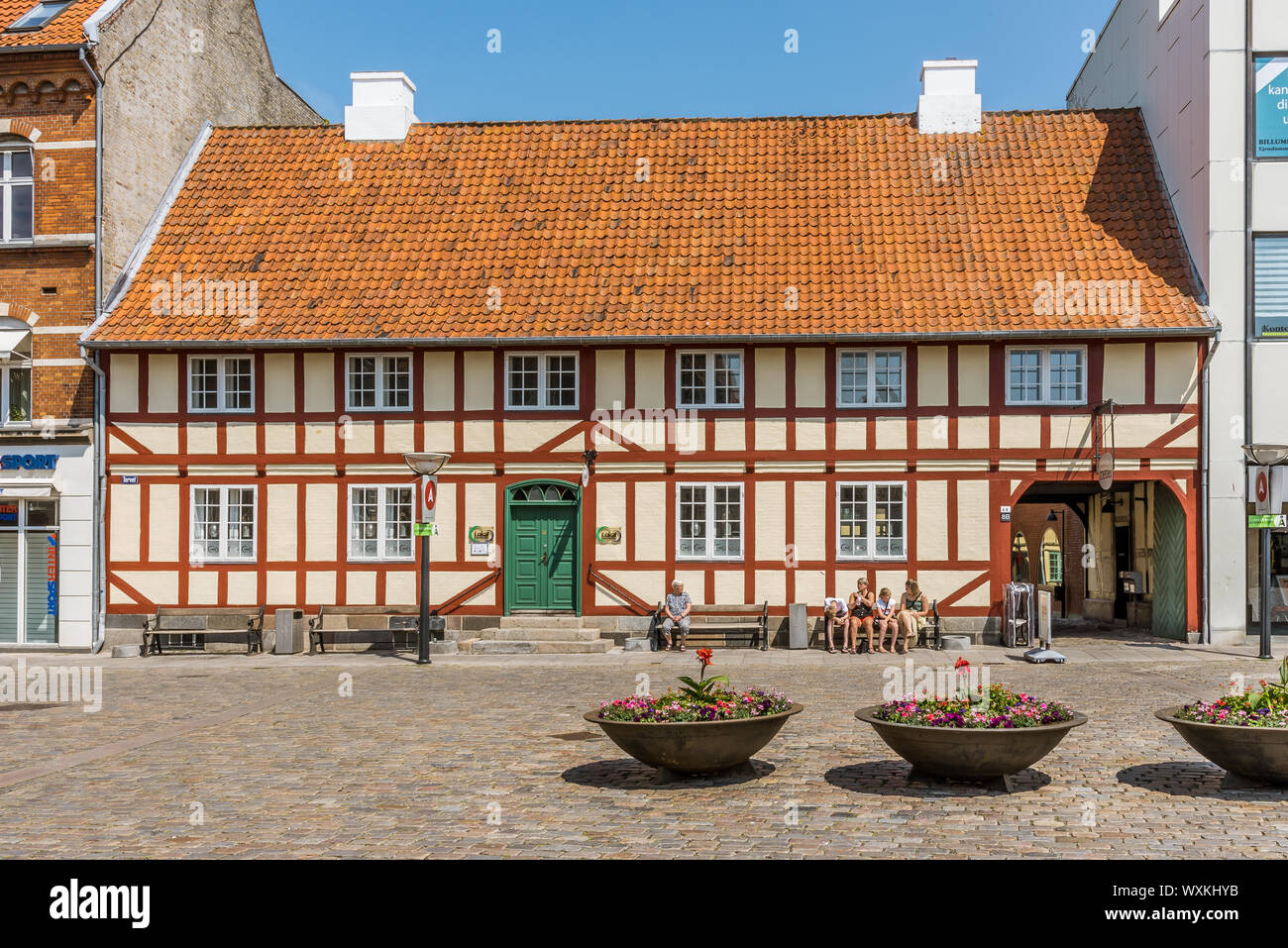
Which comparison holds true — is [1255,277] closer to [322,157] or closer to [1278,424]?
[1278,424]

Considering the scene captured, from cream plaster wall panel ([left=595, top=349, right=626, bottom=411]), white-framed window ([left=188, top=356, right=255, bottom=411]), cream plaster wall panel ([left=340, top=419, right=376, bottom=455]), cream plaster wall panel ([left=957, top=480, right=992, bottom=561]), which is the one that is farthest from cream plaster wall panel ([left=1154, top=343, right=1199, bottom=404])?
white-framed window ([left=188, top=356, right=255, bottom=411])

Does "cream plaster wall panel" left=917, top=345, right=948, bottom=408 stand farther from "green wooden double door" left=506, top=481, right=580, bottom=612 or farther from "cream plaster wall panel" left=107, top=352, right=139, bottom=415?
"cream plaster wall panel" left=107, top=352, right=139, bottom=415

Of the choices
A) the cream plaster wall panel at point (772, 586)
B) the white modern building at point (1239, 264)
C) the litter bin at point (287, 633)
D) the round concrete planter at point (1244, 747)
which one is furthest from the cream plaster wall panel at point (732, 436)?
the round concrete planter at point (1244, 747)

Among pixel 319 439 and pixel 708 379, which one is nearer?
pixel 708 379

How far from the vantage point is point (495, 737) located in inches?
517

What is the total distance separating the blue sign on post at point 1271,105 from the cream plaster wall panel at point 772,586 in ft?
35.7

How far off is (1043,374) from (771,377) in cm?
476

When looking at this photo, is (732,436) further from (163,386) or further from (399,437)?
(163,386)

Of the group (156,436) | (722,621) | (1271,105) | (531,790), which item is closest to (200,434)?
(156,436)

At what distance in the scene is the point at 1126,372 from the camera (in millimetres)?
22422

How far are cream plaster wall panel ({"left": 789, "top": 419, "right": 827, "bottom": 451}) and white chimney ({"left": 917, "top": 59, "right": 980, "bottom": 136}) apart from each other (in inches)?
296

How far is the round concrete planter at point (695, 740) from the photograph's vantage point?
1000 centimetres

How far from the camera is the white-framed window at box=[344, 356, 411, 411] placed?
2355cm
